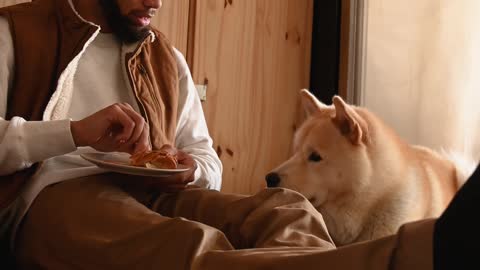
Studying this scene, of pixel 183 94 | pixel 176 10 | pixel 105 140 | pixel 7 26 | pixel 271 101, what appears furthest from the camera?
pixel 271 101

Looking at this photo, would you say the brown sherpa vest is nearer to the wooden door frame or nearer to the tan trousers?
the tan trousers

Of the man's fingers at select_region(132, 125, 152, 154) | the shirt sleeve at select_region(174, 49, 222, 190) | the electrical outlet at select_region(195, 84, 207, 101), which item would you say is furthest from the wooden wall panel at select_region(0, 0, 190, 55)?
the man's fingers at select_region(132, 125, 152, 154)

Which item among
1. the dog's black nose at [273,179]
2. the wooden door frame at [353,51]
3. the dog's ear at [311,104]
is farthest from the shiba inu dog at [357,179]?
the wooden door frame at [353,51]

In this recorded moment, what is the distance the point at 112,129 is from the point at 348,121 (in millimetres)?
692

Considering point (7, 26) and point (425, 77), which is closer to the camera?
point (7, 26)

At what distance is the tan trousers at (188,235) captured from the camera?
0.53 m

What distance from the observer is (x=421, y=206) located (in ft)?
4.87

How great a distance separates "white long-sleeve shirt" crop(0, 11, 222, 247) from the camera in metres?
0.96

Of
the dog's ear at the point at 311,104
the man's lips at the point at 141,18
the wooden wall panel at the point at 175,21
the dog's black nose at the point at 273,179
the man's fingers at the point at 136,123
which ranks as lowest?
the dog's black nose at the point at 273,179

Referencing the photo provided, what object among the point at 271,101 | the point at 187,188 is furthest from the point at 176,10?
the point at 187,188

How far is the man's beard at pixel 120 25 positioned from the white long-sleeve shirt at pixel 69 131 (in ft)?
0.08

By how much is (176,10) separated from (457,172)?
3.56 feet

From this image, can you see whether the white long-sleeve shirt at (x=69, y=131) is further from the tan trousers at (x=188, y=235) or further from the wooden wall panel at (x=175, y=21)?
the wooden wall panel at (x=175, y=21)

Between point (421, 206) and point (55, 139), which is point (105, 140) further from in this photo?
point (421, 206)
